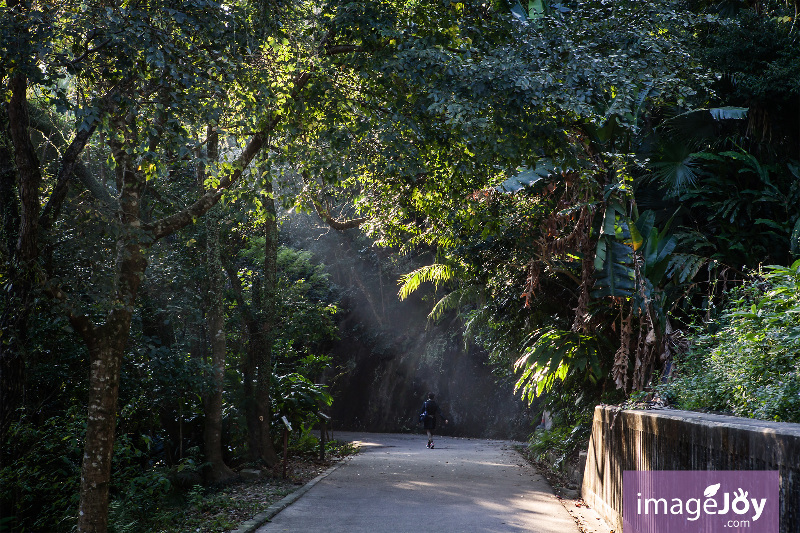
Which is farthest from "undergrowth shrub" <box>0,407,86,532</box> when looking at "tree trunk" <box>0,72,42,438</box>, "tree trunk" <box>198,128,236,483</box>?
"tree trunk" <box>198,128,236,483</box>

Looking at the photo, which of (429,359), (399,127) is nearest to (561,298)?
(399,127)

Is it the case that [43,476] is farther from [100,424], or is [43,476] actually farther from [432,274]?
[432,274]

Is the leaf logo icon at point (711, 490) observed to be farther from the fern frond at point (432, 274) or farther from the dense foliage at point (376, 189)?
the fern frond at point (432, 274)

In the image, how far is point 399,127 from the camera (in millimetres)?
8648

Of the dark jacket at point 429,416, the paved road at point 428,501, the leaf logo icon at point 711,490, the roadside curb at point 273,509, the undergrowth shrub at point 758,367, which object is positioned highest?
the undergrowth shrub at point 758,367

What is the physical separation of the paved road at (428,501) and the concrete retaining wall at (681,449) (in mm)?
699

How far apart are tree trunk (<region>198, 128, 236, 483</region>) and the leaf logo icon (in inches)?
369

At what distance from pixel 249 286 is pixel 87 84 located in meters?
9.09

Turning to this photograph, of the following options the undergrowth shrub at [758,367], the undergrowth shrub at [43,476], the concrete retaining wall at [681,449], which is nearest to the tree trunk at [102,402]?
the undergrowth shrub at [43,476]

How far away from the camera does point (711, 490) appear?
4578mm

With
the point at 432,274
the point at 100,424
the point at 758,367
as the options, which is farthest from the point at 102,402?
the point at 432,274

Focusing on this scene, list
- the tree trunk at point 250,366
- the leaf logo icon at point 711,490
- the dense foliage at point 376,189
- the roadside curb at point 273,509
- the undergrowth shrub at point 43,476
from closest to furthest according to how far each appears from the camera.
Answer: the leaf logo icon at point 711,490 < the dense foliage at point 376,189 < the roadside curb at point 273,509 < the undergrowth shrub at point 43,476 < the tree trunk at point 250,366

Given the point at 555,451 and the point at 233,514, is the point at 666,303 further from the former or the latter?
the point at 233,514

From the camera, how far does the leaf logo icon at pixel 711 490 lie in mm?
4492
